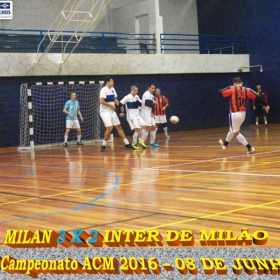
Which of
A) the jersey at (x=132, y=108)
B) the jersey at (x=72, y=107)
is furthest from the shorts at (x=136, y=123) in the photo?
the jersey at (x=72, y=107)

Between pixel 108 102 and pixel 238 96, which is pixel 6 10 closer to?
pixel 108 102

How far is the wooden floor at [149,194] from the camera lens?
6.18m

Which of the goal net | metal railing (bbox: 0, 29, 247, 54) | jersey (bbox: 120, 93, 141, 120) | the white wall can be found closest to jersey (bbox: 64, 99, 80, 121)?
the goal net

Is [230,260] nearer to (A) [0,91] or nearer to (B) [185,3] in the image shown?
(A) [0,91]

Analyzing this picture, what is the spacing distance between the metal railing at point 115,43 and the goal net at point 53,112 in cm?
164

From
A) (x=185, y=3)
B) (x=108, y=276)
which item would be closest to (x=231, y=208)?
(x=108, y=276)

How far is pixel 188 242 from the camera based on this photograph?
501 cm

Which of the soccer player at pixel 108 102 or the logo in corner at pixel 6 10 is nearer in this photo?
the soccer player at pixel 108 102

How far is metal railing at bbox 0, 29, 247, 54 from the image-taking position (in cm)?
2367

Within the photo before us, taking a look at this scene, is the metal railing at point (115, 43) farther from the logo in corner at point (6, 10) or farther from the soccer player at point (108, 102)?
the soccer player at point (108, 102)

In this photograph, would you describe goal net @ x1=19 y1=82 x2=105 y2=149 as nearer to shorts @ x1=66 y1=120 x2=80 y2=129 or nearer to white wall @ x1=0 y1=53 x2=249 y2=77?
white wall @ x1=0 y1=53 x2=249 y2=77

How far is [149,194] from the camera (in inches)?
321

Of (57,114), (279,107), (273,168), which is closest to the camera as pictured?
(273,168)

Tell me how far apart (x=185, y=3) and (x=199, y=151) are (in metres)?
17.4
